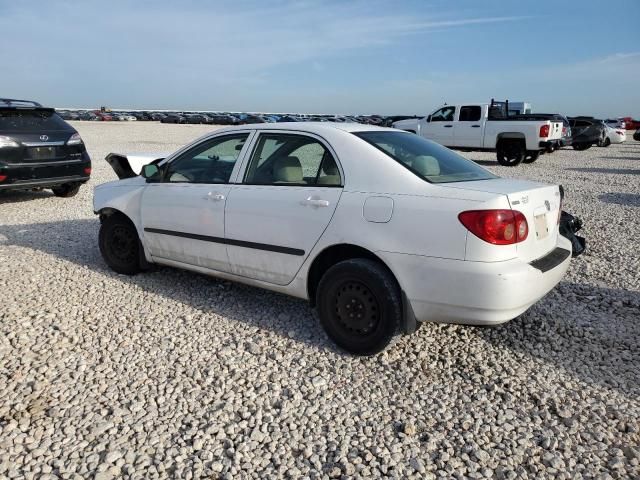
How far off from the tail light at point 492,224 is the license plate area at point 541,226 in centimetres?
32

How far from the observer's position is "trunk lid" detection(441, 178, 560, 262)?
308cm

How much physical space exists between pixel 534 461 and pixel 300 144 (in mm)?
2608

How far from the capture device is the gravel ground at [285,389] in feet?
8.17

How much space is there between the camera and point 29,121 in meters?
8.18

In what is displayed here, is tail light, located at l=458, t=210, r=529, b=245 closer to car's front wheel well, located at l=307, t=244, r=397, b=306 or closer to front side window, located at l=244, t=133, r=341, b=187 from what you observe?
car's front wheel well, located at l=307, t=244, r=397, b=306

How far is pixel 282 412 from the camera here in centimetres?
288

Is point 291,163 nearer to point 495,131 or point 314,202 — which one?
point 314,202

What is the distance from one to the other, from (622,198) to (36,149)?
10.8m

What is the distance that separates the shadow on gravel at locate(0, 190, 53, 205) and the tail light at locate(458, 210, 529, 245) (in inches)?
343

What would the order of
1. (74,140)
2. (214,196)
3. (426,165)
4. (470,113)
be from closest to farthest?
(426,165), (214,196), (74,140), (470,113)

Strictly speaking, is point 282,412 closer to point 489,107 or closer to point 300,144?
point 300,144

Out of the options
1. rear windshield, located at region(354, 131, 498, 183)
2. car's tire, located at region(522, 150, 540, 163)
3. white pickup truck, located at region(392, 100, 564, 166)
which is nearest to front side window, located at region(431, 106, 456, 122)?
white pickup truck, located at region(392, 100, 564, 166)

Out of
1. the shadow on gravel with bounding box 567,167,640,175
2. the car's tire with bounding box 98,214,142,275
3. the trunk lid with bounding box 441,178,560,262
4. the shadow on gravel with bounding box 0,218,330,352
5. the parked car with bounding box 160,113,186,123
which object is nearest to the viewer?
the trunk lid with bounding box 441,178,560,262

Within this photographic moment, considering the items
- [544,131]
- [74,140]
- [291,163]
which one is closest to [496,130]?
[544,131]
